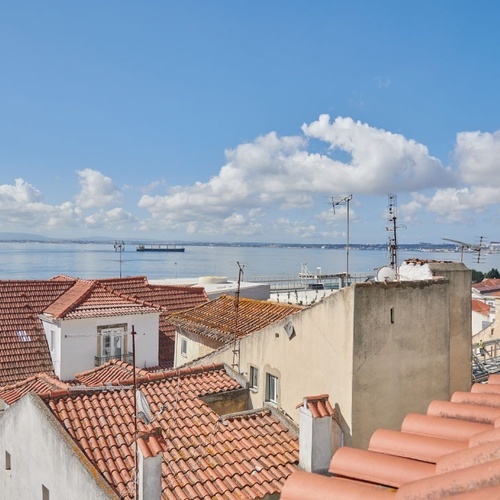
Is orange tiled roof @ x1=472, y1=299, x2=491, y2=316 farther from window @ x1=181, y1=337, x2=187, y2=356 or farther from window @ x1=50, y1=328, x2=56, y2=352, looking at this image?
window @ x1=50, y1=328, x2=56, y2=352

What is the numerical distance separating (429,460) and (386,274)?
18.5ft

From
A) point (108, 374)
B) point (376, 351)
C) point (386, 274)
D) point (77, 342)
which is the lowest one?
point (108, 374)

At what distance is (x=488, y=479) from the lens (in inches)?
116

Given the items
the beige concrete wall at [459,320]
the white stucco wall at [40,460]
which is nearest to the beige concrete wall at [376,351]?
the beige concrete wall at [459,320]

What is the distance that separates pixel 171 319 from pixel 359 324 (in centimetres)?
1102

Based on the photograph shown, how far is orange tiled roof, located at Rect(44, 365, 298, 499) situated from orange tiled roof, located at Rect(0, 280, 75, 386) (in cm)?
1036

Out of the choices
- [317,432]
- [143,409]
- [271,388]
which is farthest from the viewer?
[271,388]

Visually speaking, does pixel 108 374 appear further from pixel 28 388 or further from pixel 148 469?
pixel 148 469

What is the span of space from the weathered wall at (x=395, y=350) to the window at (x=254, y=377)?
3.54 meters

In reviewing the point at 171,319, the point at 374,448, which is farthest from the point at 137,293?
the point at 374,448

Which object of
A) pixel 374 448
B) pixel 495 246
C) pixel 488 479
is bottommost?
pixel 374 448

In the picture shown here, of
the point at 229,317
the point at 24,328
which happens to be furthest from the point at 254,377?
the point at 24,328

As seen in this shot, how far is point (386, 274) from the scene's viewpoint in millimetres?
9750

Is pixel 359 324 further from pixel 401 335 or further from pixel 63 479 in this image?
pixel 63 479
